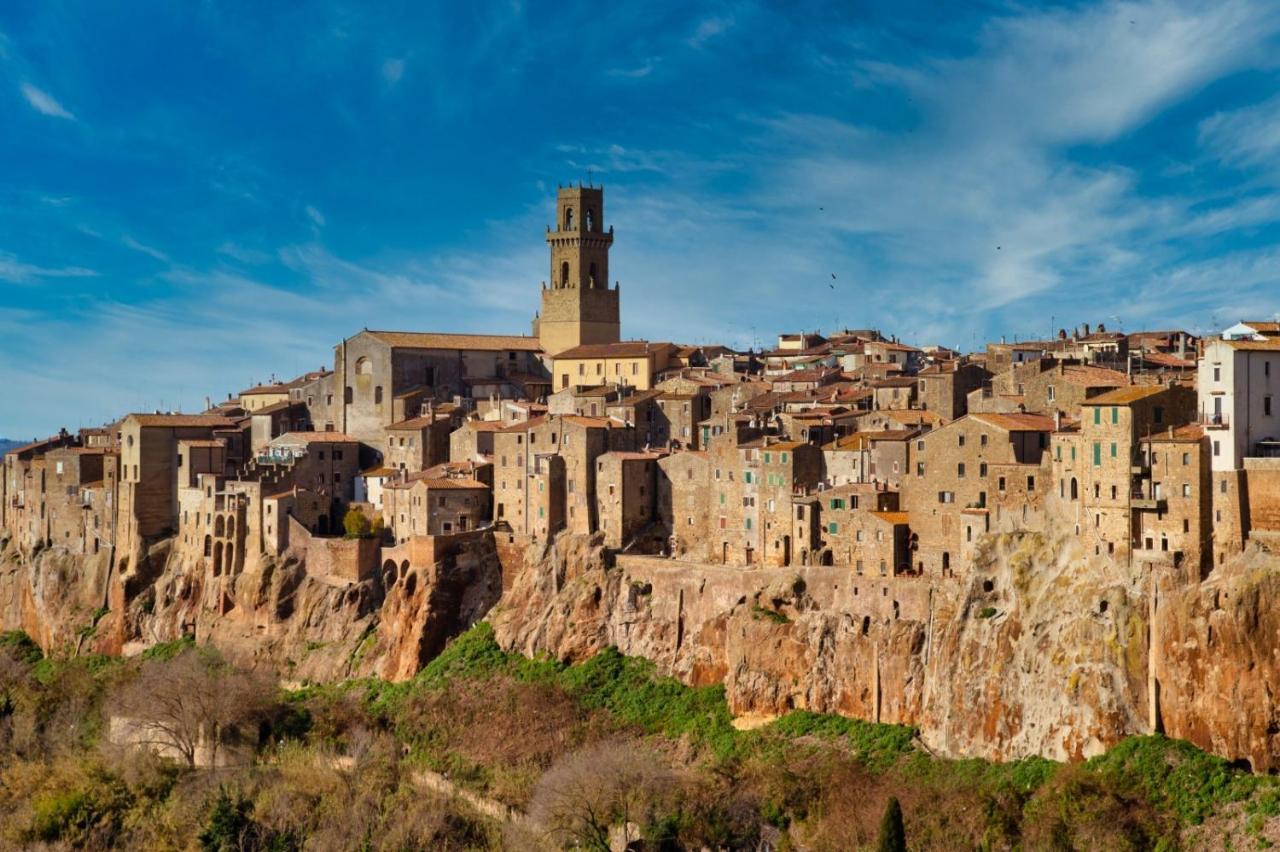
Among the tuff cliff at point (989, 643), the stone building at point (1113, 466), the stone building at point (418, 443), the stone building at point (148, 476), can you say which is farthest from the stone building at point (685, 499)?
the stone building at point (148, 476)

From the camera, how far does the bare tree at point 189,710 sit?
219ft

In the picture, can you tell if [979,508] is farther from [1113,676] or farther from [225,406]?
[225,406]

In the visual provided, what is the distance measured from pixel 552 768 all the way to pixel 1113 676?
64.5 ft

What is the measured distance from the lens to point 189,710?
6725 cm

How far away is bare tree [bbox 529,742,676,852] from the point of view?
54.9 meters

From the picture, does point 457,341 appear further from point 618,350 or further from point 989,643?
point 989,643

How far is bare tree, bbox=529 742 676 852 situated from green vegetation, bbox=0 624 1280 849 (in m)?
0.07

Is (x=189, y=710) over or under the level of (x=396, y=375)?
under

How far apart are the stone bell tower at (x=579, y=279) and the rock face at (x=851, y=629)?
2937 centimetres

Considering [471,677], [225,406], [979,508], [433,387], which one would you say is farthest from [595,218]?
[979,508]

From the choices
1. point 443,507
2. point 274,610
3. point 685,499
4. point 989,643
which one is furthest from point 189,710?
point 989,643

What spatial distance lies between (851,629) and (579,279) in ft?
155

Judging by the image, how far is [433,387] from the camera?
89.6 m

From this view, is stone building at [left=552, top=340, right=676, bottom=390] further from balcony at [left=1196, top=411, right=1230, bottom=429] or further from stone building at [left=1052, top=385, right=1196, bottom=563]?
balcony at [left=1196, top=411, right=1230, bottom=429]
